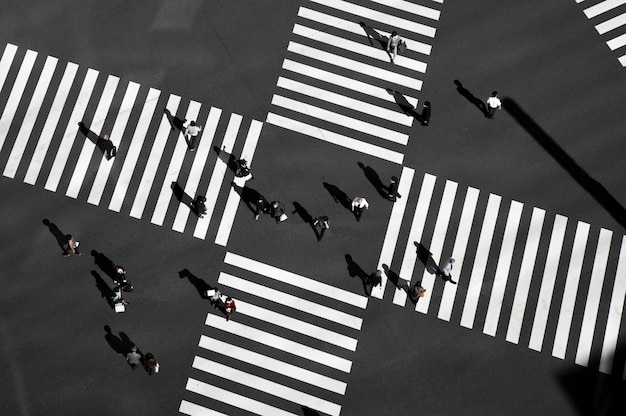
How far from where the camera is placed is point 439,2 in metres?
Answer: 37.2

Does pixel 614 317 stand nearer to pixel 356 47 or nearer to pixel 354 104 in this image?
pixel 354 104

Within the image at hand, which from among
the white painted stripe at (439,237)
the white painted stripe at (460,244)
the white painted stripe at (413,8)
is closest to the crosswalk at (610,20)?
the white painted stripe at (413,8)

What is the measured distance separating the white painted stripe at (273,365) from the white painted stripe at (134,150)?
303 inches

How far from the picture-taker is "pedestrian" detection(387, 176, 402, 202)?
34.5m

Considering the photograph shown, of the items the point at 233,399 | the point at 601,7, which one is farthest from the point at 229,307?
the point at 601,7

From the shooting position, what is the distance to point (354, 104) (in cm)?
3628

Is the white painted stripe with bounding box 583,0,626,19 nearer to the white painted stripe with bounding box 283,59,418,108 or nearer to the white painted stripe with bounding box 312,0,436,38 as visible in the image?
the white painted stripe with bounding box 312,0,436,38

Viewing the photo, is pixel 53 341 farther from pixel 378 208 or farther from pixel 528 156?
pixel 528 156

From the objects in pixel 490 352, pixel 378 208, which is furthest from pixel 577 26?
pixel 490 352

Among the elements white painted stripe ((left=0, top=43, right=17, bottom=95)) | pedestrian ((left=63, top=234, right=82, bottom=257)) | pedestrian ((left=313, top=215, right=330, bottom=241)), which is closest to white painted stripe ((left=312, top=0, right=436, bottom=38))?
pedestrian ((left=313, top=215, right=330, bottom=241))

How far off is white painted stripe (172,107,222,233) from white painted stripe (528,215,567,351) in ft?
53.9

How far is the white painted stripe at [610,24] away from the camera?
3669 centimetres

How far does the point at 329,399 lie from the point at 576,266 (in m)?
12.8

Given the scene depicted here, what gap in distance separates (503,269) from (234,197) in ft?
42.3
